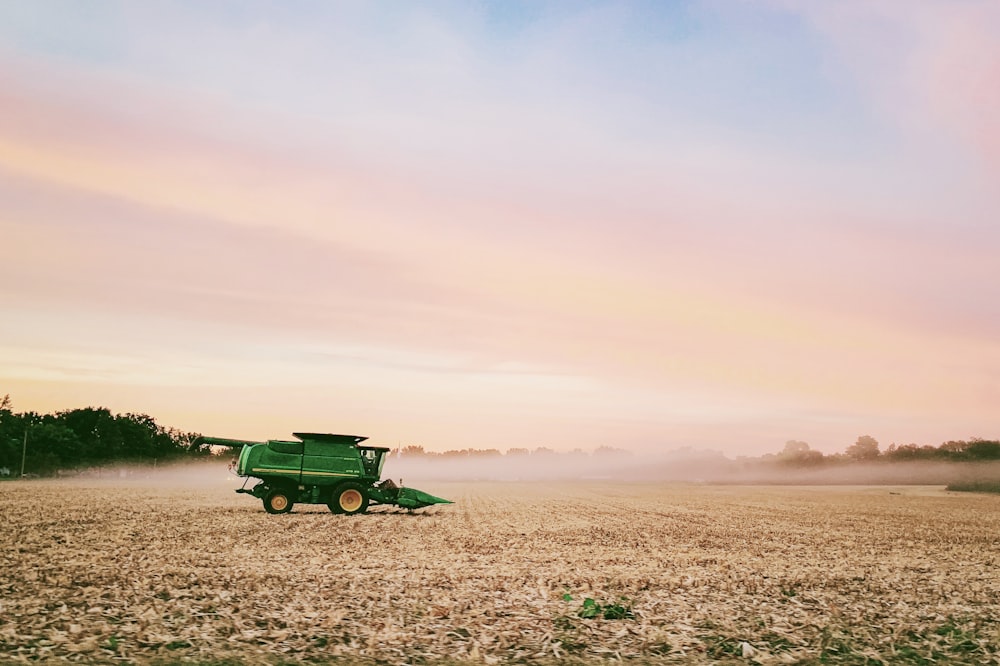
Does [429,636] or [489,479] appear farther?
[489,479]

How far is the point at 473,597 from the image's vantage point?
51.8ft

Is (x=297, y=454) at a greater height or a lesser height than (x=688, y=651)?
greater

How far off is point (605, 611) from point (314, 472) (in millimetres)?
24903

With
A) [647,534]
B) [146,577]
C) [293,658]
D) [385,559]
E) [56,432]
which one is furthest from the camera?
[56,432]

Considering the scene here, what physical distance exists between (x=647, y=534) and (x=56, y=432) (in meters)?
126

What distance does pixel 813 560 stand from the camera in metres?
24.0

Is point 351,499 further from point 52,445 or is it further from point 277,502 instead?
point 52,445

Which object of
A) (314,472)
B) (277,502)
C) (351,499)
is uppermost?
(314,472)

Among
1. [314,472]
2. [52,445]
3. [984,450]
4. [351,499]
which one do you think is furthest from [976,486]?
[52,445]

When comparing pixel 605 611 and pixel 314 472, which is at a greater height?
pixel 314 472

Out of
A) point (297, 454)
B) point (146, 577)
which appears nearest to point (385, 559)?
point (146, 577)

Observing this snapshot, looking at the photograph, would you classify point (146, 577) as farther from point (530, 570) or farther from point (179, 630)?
point (530, 570)

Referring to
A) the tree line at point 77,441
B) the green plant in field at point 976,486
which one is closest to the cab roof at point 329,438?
the tree line at point 77,441

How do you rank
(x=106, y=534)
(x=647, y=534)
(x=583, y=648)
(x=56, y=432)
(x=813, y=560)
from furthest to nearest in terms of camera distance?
1. (x=56, y=432)
2. (x=647, y=534)
3. (x=106, y=534)
4. (x=813, y=560)
5. (x=583, y=648)
